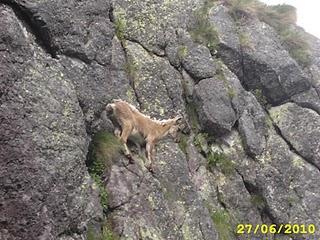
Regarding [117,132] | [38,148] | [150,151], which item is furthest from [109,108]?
[38,148]

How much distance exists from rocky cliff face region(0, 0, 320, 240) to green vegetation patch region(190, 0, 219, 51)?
6cm

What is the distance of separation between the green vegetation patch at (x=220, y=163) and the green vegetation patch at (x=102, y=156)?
4.87 metres

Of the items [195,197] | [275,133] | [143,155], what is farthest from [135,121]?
[275,133]

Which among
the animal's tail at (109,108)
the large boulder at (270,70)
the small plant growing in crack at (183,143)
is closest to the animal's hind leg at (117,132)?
the animal's tail at (109,108)

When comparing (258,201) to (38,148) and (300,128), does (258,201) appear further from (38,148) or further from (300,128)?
(38,148)

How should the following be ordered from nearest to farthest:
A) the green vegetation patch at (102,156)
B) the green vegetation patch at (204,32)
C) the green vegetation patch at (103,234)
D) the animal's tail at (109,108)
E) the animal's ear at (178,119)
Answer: the green vegetation patch at (103,234) < the green vegetation patch at (102,156) < the animal's tail at (109,108) < the animal's ear at (178,119) < the green vegetation patch at (204,32)

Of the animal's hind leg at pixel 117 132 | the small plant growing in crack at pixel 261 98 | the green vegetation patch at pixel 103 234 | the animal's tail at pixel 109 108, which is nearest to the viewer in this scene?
the green vegetation patch at pixel 103 234

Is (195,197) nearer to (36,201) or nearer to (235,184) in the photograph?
(235,184)

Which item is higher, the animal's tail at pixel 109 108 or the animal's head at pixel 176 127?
the animal's tail at pixel 109 108

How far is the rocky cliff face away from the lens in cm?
932

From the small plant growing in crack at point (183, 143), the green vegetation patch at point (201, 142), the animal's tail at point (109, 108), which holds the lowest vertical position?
the green vegetation patch at point (201, 142)

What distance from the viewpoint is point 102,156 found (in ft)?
41.4

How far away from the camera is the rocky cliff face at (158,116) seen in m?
9.32

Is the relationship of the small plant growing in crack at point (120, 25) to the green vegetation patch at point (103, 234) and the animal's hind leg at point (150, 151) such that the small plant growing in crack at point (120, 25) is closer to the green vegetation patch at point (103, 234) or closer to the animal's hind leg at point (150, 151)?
the animal's hind leg at point (150, 151)
